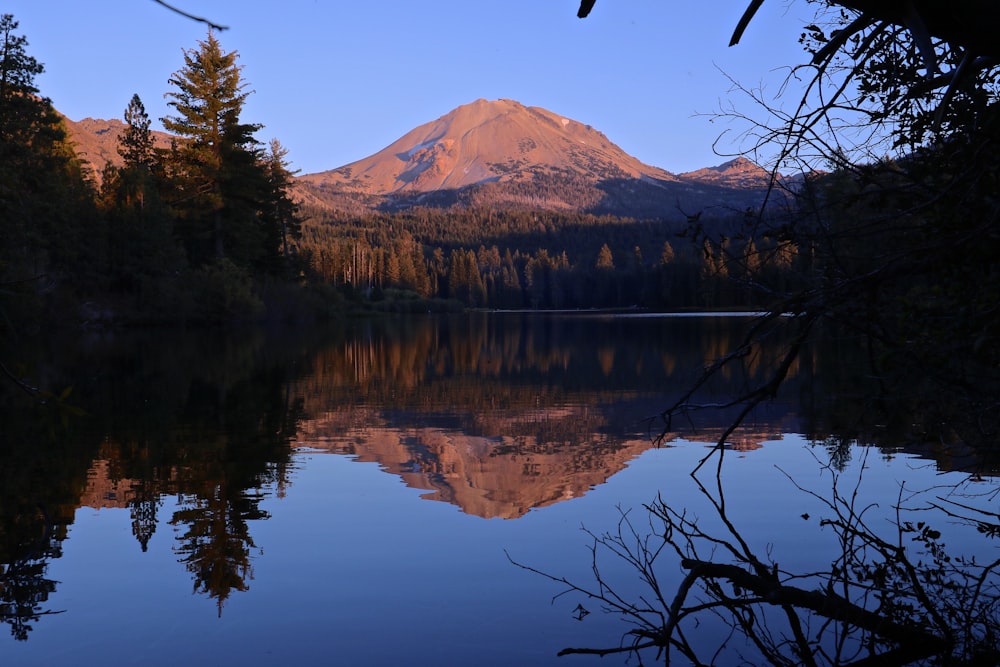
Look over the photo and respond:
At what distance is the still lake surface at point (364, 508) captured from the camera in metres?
5.16

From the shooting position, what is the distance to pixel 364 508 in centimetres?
821

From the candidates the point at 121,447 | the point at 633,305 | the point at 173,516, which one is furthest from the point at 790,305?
the point at 633,305

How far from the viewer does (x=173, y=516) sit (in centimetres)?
773

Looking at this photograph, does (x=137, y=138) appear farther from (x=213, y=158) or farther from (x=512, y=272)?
(x=512, y=272)

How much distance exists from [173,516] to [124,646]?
283 cm

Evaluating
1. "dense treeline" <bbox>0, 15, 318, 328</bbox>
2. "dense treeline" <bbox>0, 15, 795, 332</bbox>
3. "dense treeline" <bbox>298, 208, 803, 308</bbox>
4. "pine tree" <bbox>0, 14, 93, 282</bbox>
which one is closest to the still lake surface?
"pine tree" <bbox>0, 14, 93, 282</bbox>

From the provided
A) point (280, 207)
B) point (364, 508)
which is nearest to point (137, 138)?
point (280, 207)

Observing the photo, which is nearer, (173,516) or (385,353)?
(173,516)

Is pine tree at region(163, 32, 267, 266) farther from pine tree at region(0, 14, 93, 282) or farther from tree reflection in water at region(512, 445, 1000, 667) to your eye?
tree reflection in water at region(512, 445, 1000, 667)

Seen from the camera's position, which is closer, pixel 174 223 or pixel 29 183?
pixel 29 183

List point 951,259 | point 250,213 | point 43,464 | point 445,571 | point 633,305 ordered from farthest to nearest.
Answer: point 633,305 → point 250,213 → point 43,464 → point 445,571 → point 951,259

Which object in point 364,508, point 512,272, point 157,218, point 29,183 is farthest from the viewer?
point 512,272

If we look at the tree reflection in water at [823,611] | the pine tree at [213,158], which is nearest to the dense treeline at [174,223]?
the pine tree at [213,158]

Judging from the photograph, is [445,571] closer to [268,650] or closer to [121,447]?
[268,650]
